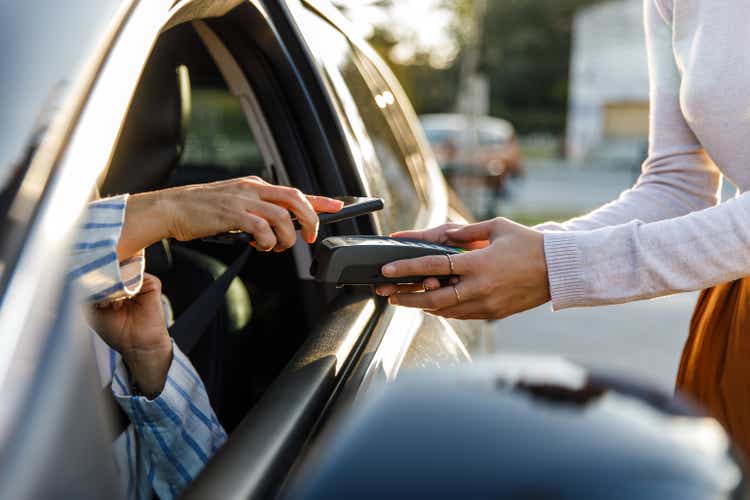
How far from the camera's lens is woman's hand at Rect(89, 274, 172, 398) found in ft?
4.72

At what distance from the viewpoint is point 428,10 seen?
68.2 ft

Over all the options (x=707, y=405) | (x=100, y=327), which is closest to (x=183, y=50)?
(x=100, y=327)

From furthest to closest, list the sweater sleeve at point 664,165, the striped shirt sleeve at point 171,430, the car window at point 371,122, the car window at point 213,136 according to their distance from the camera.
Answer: the car window at point 213,136 → the car window at point 371,122 → the sweater sleeve at point 664,165 → the striped shirt sleeve at point 171,430

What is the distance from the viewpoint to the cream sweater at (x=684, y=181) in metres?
1.50

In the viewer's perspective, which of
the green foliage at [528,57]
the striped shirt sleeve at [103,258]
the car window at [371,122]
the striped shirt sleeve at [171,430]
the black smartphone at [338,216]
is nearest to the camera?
the striped shirt sleeve at [103,258]

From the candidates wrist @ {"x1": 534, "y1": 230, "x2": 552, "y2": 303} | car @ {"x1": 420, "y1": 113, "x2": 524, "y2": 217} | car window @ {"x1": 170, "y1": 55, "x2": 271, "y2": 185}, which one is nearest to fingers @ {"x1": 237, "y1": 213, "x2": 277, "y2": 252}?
wrist @ {"x1": 534, "y1": 230, "x2": 552, "y2": 303}

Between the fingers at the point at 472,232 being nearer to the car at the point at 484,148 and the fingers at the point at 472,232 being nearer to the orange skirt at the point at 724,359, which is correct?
the orange skirt at the point at 724,359

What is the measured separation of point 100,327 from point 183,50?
0.94 metres

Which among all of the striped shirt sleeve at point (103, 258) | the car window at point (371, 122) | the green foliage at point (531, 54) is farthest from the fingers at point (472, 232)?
the green foliage at point (531, 54)

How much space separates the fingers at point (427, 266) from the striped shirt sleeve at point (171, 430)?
0.42 m

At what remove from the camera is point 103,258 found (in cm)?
104

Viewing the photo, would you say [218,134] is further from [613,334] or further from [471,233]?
[613,334]

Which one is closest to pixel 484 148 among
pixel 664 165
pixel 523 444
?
pixel 664 165

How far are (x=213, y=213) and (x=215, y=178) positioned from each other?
1504 mm
